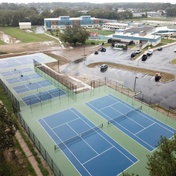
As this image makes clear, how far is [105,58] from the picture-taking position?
48.2m

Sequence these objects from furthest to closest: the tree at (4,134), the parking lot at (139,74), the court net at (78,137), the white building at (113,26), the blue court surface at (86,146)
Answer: the white building at (113,26)
the parking lot at (139,74)
the court net at (78,137)
the blue court surface at (86,146)
the tree at (4,134)

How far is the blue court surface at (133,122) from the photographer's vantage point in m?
19.9

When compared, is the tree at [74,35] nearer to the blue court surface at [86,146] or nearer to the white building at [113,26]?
the blue court surface at [86,146]

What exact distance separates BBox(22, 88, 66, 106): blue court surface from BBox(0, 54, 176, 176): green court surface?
1.50 ft

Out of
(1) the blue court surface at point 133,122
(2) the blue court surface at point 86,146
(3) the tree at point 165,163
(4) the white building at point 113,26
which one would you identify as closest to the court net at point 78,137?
(2) the blue court surface at point 86,146

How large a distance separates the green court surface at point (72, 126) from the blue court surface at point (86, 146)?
0.09m

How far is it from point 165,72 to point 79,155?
27.9 m

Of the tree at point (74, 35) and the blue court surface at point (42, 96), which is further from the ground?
the tree at point (74, 35)

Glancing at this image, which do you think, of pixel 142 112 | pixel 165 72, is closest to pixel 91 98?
pixel 142 112

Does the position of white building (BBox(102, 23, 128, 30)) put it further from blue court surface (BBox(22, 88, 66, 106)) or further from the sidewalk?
the sidewalk

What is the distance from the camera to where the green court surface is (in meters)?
16.5

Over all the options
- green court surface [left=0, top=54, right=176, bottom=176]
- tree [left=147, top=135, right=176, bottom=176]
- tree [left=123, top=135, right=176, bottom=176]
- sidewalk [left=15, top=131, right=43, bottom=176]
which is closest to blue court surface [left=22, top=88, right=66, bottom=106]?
green court surface [left=0, top=54, right=176, bottom=176]

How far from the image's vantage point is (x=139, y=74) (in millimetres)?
37281

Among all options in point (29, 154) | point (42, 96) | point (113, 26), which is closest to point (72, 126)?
point (29, 154)
